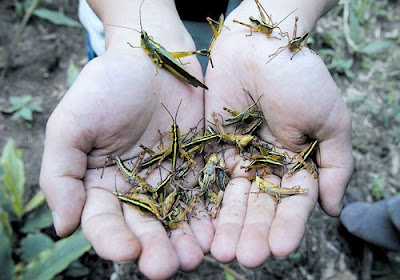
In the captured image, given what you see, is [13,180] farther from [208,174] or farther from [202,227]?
[202,227]

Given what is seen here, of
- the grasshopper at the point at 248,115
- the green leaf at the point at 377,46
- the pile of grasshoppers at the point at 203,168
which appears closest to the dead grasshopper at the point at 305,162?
the pile of grasshoppers at the point at 203,168

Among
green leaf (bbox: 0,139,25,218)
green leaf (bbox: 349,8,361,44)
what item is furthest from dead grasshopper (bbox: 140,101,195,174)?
green leaf (bbox: 349,8,361,44)

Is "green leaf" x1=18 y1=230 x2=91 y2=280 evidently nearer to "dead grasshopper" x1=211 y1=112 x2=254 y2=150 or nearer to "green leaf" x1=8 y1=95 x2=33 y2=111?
"dead grasshopper" x1=211 y1=112 x2=254 y2=150

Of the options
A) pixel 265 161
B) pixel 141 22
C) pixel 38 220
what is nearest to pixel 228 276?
pixel 265 161

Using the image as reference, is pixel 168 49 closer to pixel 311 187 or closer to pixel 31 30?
pixel 311 187

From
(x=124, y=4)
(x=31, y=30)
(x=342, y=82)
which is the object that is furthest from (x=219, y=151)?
(x=31, y=30)

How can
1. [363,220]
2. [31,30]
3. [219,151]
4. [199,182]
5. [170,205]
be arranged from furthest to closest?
[31,30] < [363,220] < [219,151] < [199,182] < [170,205]
